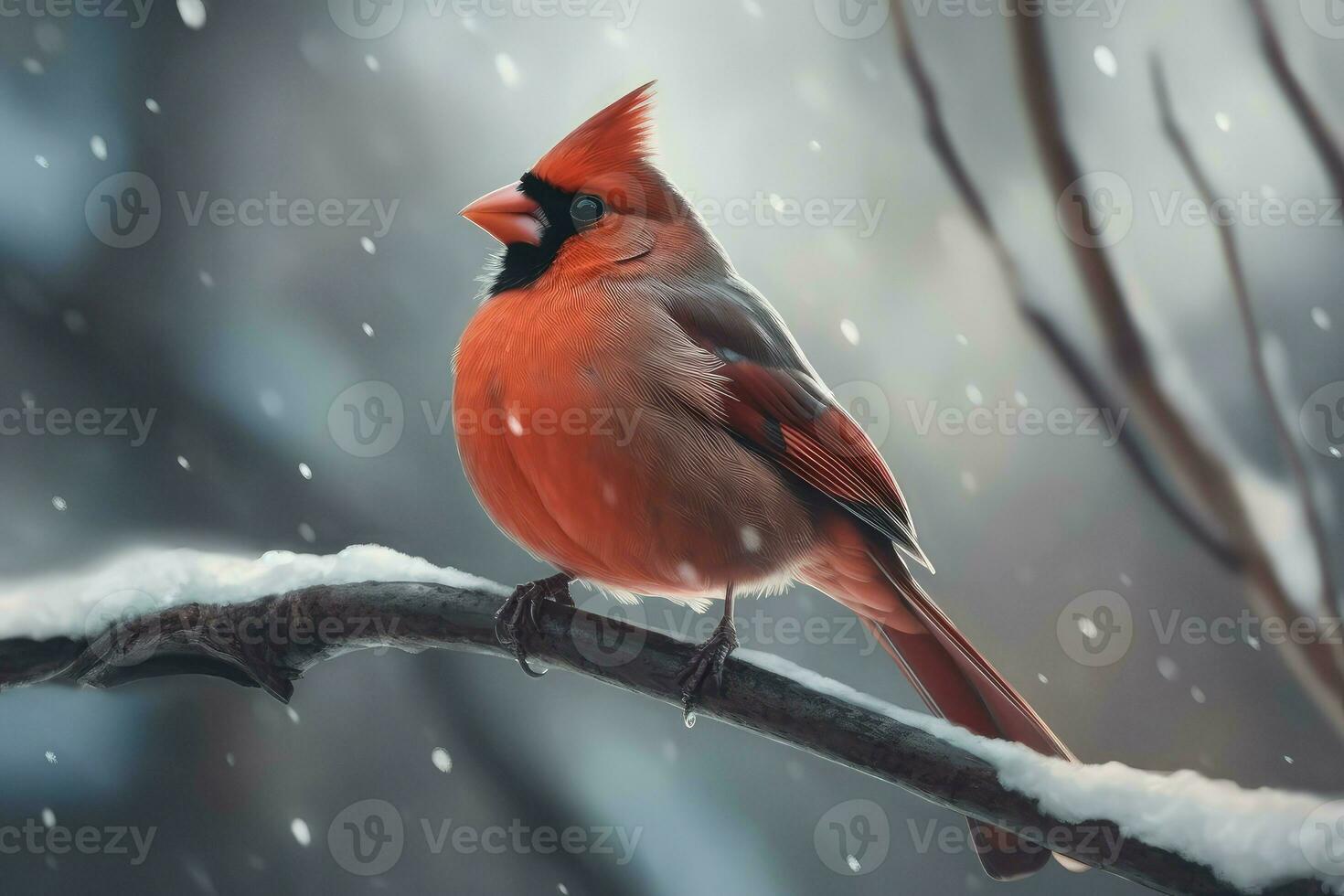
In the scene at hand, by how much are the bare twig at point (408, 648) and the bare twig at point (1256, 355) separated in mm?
728

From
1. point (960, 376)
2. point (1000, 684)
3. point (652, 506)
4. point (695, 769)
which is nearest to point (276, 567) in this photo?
point (652, 506)

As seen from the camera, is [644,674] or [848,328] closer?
[644,674]

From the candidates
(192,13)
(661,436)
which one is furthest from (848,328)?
(192,13)

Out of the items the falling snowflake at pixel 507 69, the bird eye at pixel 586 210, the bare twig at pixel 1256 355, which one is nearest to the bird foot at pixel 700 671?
the bird eye at pixel 586 210

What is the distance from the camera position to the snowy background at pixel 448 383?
2.00 m

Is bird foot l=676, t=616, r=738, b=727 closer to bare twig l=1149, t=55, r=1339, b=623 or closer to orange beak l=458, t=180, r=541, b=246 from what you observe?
orange beak l=458, t=180, r=541, b=246

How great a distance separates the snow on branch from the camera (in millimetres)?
895

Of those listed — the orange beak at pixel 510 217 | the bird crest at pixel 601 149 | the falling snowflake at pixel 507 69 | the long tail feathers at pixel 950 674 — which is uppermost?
the falling snowflake at pixel 507 69

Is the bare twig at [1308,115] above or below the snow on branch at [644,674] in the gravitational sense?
above

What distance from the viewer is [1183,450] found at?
4.42 feet

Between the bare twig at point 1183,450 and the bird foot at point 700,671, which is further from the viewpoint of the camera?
the bare twig at point 1183,450

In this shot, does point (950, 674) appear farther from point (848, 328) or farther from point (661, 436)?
point (848, 328)

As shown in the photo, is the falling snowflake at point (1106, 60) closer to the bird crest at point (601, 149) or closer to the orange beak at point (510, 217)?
the bird crest at point (601, 149)

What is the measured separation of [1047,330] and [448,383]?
1.15 metres
